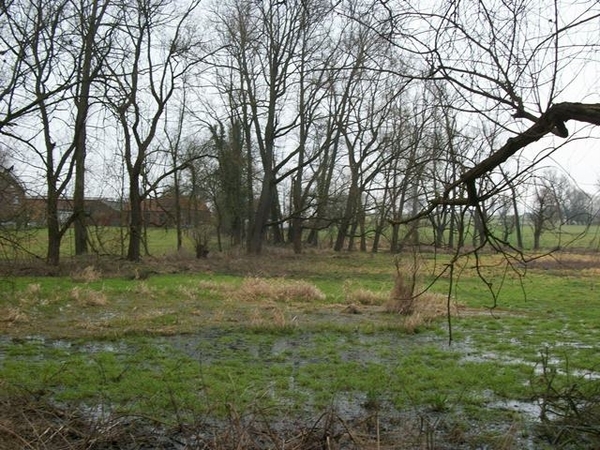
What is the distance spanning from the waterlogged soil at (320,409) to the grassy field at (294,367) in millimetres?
31

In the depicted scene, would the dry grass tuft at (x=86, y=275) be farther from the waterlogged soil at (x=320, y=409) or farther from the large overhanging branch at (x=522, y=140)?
the large overhanging branch at (x=522, y=140)

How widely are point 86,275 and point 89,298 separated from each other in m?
5.53

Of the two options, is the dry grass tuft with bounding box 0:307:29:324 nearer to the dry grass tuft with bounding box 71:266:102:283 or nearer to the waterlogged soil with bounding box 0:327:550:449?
the waterlogged soil with bounding box 0:327:550:449

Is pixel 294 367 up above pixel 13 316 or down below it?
below

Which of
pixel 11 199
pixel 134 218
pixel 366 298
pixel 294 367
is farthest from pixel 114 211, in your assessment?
pixel 294 367

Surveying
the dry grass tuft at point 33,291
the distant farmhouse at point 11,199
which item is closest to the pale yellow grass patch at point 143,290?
the dry grass tuft at point 33,291

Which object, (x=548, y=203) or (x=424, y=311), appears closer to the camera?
(x=548, y=203)

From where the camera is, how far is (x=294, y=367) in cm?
876

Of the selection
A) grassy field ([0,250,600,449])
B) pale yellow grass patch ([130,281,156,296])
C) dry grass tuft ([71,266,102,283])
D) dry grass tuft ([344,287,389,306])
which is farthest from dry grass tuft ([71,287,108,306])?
dry grass tuft ([344,287,389,306])

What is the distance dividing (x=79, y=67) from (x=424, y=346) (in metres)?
7.57

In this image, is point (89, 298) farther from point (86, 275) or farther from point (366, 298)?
point (366, 298)

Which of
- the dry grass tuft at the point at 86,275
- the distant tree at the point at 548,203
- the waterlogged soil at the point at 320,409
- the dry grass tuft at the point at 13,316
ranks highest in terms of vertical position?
the distant tree at the point at 548,203

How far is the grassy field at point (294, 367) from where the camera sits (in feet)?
18.0

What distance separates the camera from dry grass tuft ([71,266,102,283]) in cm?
1939
